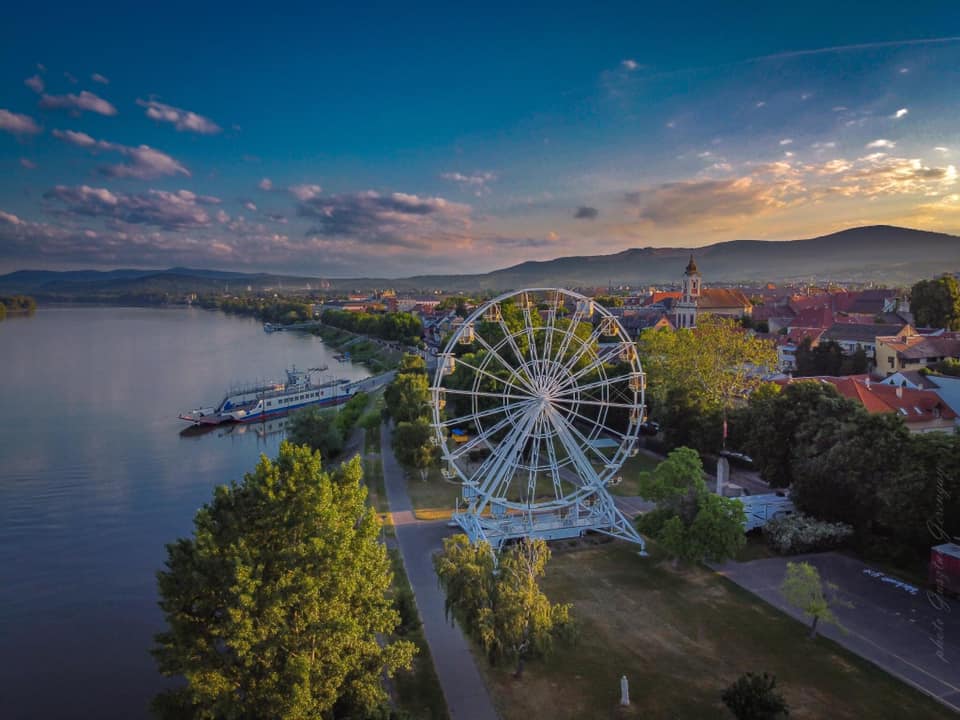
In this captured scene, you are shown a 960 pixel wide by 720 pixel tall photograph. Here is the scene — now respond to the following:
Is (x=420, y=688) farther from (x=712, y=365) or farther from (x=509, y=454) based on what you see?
(x=712, y=365)

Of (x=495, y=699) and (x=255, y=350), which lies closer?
(x=495, y=699)

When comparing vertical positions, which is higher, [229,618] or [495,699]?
[229,618]

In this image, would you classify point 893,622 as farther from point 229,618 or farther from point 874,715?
point 229,618

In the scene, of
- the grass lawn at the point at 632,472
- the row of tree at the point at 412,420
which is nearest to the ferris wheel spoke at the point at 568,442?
the grass lawn at the point at 632,472

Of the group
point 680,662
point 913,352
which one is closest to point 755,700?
point 680,662

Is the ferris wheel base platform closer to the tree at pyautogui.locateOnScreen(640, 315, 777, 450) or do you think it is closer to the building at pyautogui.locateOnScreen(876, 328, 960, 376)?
the tree at pyautogui.locateOnScreen(640, 315, 777, 450)

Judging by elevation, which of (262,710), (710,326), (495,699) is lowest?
(495,699)

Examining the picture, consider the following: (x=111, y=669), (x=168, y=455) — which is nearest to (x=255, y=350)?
(x=168, y=455)
